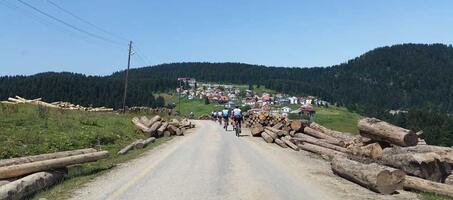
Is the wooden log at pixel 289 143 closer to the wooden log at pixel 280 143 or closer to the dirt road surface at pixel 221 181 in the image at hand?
the wooden log at pixel 280 143

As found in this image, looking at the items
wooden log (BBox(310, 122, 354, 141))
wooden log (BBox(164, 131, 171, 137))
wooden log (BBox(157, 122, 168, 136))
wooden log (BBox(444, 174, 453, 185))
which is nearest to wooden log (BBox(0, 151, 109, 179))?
wooden log (BBox(444, 174, 453, 185))

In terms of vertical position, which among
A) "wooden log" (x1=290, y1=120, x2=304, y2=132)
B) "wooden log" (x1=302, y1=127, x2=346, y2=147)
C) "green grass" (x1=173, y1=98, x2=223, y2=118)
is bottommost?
"wooden log" (x1=302, y1=127, x2=346, y2=147)

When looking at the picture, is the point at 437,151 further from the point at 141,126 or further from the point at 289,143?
the point at 141,126

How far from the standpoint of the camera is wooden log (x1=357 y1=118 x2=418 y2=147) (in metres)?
16.5

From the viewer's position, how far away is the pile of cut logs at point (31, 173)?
9.69 metres

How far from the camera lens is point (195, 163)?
621 inches

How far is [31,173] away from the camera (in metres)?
11.5

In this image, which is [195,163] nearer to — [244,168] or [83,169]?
[244,168]

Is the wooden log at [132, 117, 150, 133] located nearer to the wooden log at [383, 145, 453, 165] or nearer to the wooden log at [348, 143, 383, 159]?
the wooden log at [348, 143, 383, 159]

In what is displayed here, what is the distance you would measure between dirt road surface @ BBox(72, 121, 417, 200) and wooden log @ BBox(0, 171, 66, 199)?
2.89ft

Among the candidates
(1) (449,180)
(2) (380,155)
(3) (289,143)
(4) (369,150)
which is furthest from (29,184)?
(3) (289,143)

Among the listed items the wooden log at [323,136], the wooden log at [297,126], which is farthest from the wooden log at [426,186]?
the wooden log at [297,126]

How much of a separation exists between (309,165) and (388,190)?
529cm

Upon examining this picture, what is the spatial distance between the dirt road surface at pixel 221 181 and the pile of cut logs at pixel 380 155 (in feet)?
1.19
